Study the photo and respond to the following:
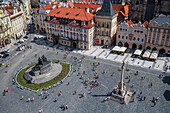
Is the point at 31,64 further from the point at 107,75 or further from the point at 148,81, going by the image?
the point at 148,81

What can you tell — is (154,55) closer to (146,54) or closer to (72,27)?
(146,54)

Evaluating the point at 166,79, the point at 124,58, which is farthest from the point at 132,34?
the point at 166,79

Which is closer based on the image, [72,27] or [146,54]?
[146,54]

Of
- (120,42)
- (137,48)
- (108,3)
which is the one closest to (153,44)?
(137,48)

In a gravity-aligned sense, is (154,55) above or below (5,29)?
below

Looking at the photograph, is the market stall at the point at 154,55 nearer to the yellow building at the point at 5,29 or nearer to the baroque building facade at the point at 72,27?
the baroque building facade at the point at 72,27

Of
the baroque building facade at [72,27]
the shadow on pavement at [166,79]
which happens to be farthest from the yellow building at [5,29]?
the shadow on pavement at [166,79]

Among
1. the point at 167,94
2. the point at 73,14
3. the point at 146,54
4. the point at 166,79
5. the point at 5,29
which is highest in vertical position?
the point at 73,14
